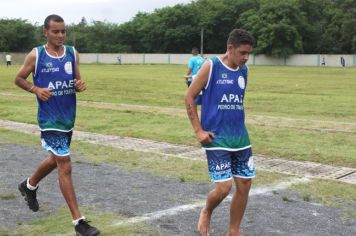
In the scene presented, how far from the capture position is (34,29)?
99.6m

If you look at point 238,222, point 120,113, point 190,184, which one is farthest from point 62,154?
point 120,113

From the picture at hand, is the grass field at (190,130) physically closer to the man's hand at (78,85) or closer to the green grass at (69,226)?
the green grass at (69,226)

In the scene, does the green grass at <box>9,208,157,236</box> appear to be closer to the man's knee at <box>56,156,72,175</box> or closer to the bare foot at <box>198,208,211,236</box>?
the bare foot at <box>198,208,211,236</box>

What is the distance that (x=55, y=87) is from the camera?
5457 millimetres

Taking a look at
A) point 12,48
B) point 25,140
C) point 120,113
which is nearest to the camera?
point 25,140

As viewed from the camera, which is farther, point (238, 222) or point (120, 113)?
point (120, 113)

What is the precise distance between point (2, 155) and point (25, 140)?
5.50 feet

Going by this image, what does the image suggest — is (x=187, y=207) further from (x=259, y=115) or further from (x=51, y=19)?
(x=259, y=115)

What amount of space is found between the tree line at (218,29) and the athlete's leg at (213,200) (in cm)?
7668

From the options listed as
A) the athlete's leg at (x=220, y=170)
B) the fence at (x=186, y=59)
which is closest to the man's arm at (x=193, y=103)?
the athlete's leg at (x=220, y=170)

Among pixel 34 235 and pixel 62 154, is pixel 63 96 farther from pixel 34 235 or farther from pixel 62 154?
pixel 34 235

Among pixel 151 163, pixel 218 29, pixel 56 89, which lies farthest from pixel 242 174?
pixel 218 29

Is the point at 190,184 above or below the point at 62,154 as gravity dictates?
below

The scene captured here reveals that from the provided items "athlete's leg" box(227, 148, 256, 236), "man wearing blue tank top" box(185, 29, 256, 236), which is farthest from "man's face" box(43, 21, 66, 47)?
"athlete's leg" box(227, 148, 256, 236)
